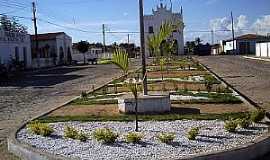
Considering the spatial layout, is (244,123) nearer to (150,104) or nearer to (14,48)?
(150,104)

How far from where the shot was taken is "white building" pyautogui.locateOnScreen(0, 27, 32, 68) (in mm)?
47625

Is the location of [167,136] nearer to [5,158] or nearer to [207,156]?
[207,156]

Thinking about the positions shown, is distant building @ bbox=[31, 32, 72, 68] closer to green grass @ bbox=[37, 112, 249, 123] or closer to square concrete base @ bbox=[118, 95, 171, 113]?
square concrete base @ bbox=[118, 95, 171, 113]

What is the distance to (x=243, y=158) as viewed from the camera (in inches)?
286

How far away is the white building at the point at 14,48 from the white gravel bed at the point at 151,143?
38953mm

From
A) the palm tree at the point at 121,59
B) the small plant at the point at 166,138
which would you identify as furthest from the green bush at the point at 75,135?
the palm tree at the point at 121,59

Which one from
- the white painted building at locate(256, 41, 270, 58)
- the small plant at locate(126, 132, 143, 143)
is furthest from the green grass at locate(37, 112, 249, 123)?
the white painted building at locate(256, 41, 270, 58)

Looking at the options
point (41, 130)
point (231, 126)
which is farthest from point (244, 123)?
point (41, 130)

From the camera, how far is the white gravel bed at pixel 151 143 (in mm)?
7355

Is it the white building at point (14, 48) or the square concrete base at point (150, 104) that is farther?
the white building at point (14, 48)

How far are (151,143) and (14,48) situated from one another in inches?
1808

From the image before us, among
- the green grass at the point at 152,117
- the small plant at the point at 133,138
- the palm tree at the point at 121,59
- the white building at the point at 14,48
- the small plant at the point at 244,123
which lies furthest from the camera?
the white building at the point at 14,48

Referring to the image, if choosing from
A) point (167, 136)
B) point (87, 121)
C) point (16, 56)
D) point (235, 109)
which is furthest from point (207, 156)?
point (16, 56)

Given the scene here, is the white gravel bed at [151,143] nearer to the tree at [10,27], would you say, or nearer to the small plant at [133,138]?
the small plant at [133,138]
